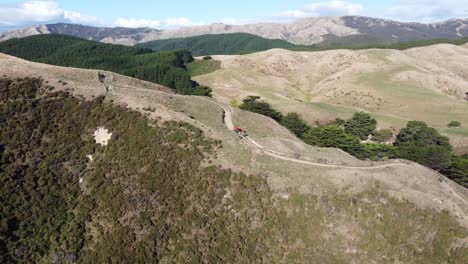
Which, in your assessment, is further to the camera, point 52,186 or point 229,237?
point 52,186

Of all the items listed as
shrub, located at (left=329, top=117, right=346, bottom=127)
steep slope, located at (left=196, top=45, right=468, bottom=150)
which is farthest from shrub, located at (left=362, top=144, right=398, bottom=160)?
steep slope, located at (left=196, top=45, right=468, bottom=150)

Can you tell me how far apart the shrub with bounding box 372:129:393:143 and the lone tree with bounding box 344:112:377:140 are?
86.0 inches

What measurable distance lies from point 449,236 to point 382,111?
126 m

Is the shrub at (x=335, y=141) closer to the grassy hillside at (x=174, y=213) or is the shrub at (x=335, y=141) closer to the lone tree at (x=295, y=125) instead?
the lone tree at (x=295, y=125)

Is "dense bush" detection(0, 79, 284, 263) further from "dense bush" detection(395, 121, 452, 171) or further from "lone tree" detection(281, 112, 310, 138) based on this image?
"lone tree" detection(281, 112, 310, 138)

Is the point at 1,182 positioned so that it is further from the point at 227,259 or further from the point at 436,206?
the point at 436,206

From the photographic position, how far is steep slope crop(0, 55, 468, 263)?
1481 inches

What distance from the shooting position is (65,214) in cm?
4109

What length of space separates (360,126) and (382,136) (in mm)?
7381

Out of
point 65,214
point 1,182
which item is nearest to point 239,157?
point 65,214

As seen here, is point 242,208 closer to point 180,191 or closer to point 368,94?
point 180,191

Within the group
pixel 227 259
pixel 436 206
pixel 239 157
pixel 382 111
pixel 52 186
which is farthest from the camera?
pixel 382 111

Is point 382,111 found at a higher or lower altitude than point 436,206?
lower

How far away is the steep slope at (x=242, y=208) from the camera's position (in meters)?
37.6
